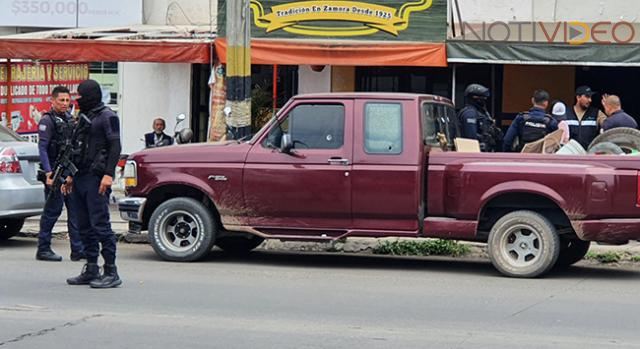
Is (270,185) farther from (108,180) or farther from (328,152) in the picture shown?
(108,180)

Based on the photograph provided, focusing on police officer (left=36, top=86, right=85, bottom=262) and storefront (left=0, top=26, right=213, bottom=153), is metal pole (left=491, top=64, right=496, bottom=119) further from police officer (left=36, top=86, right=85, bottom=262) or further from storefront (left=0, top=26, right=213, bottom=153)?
police officer (left=36, top=86, right=85, bottom=262)

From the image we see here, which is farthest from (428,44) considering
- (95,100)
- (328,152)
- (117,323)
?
(117,323)

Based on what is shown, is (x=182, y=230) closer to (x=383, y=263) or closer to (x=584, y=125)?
(x=383, y=263)

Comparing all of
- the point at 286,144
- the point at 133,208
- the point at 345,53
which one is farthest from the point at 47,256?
the point at 345,53

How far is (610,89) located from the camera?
61.2 feet

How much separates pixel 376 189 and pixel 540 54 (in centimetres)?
547

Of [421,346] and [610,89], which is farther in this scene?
[610,89]

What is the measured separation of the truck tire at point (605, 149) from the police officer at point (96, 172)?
505 centimetres

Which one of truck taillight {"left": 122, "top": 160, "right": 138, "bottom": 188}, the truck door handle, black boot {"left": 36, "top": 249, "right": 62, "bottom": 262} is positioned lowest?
black boot {"left": 36, "top": 249, "right": 62, "bottom": 262}

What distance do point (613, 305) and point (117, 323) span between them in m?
4.24

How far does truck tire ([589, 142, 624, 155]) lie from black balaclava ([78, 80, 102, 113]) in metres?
5.16

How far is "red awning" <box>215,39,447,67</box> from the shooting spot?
1647 cm

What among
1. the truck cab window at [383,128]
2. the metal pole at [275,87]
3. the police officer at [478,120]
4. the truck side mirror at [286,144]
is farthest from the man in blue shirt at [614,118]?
the metal pole at [275,87]

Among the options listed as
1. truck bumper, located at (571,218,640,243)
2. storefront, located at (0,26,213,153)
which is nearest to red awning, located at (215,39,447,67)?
storefront, located at (0,26,213,153)
